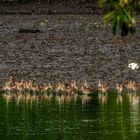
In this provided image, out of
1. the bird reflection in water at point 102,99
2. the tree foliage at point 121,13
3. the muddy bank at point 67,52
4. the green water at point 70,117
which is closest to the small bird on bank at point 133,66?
the muddy bank at point 67,52

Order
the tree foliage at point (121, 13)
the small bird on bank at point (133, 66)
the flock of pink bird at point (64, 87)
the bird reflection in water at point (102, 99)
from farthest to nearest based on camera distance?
the small bird on bank at point (133, 66) → the flock of pink bird at point (64, 87) → the bird reflection in water at point (102, 99) → the tree foliage at point (121, 13)

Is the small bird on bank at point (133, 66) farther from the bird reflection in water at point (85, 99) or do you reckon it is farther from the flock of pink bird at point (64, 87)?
the bird reflection in water at point (85, 99)

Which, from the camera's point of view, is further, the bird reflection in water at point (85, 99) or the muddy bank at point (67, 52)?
the muddy bank at point (67, 52)

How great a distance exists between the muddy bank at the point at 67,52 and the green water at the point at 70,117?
10.3 ft

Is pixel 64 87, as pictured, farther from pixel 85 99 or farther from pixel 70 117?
pixel 70 117

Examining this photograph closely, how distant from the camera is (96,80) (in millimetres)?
24812

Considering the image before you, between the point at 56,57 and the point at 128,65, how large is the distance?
296cm

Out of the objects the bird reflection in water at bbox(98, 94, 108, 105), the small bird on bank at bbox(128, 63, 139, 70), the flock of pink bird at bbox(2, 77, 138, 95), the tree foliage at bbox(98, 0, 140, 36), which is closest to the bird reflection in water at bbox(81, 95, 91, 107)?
the flock of pink bird at bbox(2, 77, 138, 95)

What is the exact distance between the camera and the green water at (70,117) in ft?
52.3

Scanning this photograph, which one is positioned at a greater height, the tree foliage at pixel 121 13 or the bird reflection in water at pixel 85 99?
the tree foliage at pixel 121 13

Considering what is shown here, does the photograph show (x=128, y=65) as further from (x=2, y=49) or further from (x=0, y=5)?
(x=0, y=5)

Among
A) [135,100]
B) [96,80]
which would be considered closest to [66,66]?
[96,80]

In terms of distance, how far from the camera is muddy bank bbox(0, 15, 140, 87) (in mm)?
25781

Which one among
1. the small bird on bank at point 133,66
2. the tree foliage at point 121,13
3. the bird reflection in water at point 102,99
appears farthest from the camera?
the small bird on bank at point 133,66
